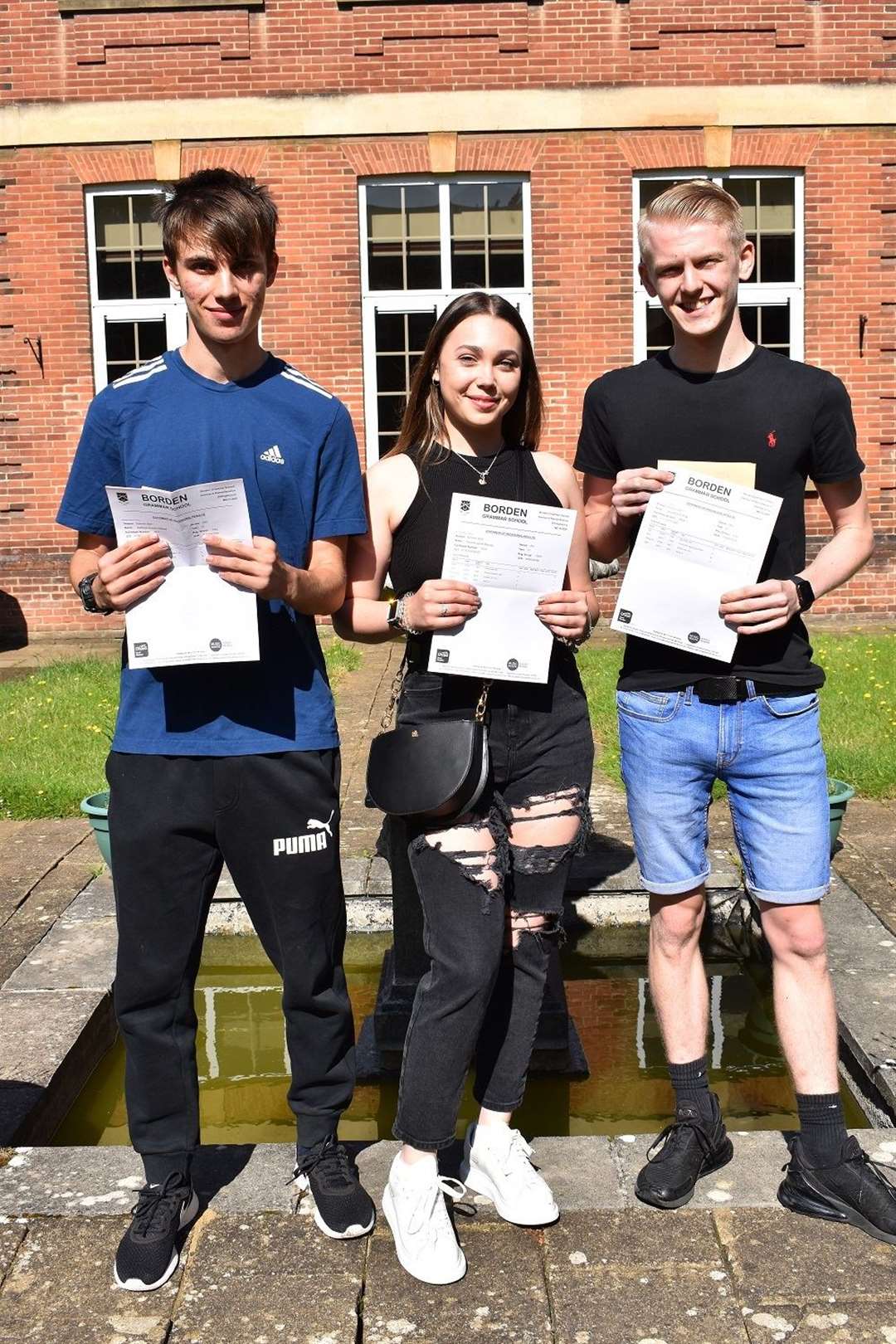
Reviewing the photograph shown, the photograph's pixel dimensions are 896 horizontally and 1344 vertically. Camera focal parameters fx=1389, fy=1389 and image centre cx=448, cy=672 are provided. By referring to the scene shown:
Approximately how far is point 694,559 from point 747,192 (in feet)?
37.6

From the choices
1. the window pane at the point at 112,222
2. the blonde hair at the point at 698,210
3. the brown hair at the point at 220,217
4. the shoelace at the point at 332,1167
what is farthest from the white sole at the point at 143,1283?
the window pane at the point at 112,222

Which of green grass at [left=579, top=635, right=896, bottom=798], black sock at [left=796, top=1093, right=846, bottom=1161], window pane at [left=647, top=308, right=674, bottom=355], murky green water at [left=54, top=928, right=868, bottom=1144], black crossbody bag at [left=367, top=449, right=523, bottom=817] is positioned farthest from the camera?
window pane at [left=647, top=308, right=674, bottom=355]

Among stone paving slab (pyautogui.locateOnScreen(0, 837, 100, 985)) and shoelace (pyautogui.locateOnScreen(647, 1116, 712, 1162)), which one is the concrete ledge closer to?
shoelace (pyautogui.locateOnScreen(647, 1116, 712, 1162))

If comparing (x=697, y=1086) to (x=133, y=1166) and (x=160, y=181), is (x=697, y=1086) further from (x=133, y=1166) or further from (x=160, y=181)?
(x=160, y=181)

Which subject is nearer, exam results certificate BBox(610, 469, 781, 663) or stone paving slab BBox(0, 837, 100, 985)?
exam results certificate BBox(610, 469, 781, 663)

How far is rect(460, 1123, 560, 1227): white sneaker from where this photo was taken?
3.08 m

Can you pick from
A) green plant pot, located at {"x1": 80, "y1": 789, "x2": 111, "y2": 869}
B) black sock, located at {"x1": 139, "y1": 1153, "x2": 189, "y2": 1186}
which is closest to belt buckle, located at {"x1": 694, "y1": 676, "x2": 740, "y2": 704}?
black sock, located at {"x1": 139, "y1": 1153, "x2": 189, "y2": 1186}

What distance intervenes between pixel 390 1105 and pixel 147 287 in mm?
11026

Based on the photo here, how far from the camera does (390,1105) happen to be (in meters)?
4.29

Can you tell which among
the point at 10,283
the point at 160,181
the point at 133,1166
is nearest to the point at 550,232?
the point at 160,181

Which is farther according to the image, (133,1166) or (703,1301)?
(133,1166)

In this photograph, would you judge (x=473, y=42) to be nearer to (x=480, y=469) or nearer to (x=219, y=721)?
(x=480, y=469)

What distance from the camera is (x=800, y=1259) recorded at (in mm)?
2932

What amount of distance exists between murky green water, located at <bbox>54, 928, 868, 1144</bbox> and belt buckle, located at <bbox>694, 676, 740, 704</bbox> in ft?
5.20
